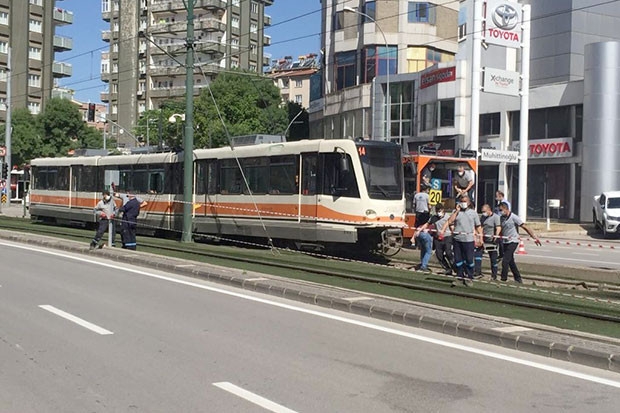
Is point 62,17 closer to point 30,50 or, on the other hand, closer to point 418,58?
point 30,50

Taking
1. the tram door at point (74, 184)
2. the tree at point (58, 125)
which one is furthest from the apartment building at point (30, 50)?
the tram door at point (74, 184)

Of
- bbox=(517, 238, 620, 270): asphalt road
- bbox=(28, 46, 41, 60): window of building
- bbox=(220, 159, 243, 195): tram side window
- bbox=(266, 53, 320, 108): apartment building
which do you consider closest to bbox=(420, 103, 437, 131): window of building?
bbox=(517, 238, 620, 270): asphalt road

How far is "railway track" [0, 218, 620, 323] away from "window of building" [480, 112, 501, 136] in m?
27.5

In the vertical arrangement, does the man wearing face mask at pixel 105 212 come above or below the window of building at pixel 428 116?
below

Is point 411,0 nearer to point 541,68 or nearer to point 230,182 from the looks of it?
point 541,68

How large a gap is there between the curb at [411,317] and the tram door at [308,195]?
4.05m

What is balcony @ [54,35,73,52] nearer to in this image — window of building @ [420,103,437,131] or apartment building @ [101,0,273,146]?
apartment building @ [101,0,273,146]

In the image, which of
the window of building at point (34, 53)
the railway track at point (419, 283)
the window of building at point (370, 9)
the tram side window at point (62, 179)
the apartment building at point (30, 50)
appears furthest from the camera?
the window of building at point (34, 53)

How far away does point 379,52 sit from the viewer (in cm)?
5403

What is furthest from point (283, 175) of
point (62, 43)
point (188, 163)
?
point (62, 43)

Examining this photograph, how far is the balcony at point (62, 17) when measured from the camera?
287ft

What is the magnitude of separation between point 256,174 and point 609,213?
17.8 m

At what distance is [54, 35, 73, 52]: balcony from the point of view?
288 feet

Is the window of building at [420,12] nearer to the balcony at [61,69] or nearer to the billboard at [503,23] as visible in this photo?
the billboard at [503,23]
